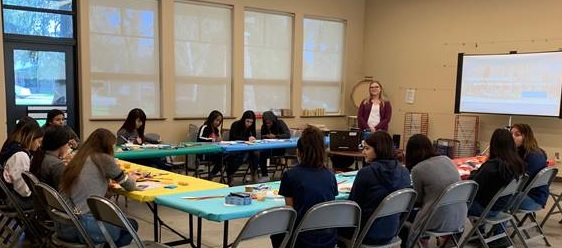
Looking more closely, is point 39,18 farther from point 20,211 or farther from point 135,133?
point 20,211

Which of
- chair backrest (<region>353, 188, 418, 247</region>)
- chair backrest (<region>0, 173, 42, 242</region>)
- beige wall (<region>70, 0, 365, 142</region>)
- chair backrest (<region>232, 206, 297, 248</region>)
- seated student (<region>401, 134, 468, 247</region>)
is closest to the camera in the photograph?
chair backrest (<region>232, 206, 297, 248</region>)

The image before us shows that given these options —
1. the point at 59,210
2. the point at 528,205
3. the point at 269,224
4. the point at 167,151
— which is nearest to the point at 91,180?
the point at 59,210

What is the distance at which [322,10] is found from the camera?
8906 millimetres

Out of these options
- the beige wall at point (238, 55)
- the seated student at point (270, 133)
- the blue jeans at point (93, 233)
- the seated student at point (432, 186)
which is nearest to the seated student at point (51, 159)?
the blue jeans at point (93, 233)

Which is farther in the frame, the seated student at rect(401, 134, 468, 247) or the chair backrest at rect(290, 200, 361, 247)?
the seated student at rect(401, 134, 468, 247)

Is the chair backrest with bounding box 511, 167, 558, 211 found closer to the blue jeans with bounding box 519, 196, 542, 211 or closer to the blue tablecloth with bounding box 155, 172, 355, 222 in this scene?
the blue jeans with bounding box 519, 196, 542, 211

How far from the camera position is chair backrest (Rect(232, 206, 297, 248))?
2.16 metres

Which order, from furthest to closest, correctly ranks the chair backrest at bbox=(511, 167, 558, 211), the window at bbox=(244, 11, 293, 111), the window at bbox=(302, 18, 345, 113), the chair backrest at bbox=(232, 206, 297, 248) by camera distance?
the window at bbox=(302, 18, 345, 113)
the window at bbox=(244, 11, 293, 111)
the chair backrest at bbox=(511, 167, 558, 211)
the chair backrest at bbox=(232, 206, 297, 248)

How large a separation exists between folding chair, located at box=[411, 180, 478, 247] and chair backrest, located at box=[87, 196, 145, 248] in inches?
64.8

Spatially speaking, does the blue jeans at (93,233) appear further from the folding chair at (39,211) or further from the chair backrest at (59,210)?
the folding chair at (39,211)

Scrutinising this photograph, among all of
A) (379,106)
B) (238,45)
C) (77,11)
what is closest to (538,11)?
(379,106)

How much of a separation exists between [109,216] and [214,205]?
1.85ft

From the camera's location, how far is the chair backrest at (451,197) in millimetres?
2908

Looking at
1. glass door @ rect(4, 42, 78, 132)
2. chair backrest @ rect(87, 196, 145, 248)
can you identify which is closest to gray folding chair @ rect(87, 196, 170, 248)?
chair backrest @ rect(87, 196, 145, 248)
